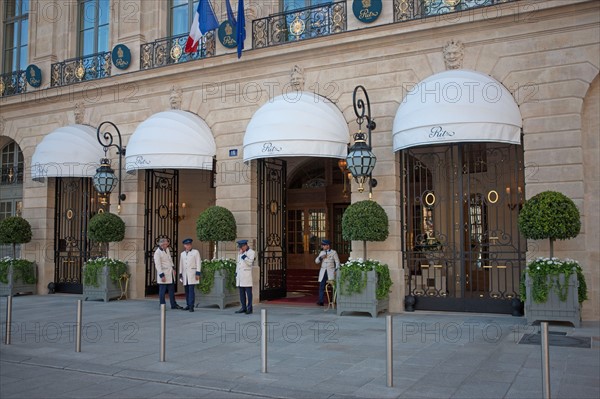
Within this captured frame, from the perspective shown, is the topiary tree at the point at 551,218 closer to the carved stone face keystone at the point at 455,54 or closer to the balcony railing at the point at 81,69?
the carved stone face keystone at the point at 455,54

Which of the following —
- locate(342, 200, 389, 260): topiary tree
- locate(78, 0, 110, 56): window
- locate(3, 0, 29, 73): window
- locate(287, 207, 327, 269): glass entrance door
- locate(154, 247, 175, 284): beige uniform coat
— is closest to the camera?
locate(342, 200, 389, 260): topiary tree

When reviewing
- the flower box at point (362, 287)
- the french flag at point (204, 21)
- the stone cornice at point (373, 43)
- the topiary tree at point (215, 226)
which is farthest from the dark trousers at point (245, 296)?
the french flag at point (204, 21)

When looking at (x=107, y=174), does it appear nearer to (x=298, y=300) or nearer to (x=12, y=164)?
(x=298, y=300)

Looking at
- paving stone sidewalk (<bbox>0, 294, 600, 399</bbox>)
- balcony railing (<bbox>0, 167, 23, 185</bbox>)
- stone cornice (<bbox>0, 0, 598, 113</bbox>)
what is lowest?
paving stone sidewalk (<bbox>0, 294, 600, 399</bbox>)

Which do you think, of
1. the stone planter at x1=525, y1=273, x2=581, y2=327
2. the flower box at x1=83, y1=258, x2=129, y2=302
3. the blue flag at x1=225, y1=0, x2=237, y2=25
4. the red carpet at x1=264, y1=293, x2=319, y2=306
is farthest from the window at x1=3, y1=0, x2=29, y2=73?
the stone planter at x1=525, y1=273, x2=581, y2=327

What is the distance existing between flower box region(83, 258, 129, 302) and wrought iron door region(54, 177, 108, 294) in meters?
2.35

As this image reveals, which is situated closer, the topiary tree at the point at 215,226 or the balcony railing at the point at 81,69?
the topiary tree at the point at 215,226

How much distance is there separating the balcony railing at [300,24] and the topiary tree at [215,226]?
4672 mm

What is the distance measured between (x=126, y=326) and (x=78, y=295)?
764 centimetres

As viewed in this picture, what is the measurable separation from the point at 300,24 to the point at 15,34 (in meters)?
12.6

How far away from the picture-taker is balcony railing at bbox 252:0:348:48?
49.3 feet

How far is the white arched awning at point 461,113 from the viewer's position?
12.3 metres

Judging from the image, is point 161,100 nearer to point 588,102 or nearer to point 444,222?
point 444,222

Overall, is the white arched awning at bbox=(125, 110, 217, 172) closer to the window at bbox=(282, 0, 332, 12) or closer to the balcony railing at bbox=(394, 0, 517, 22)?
the window at bbox=(282, 0, 332, 12)
